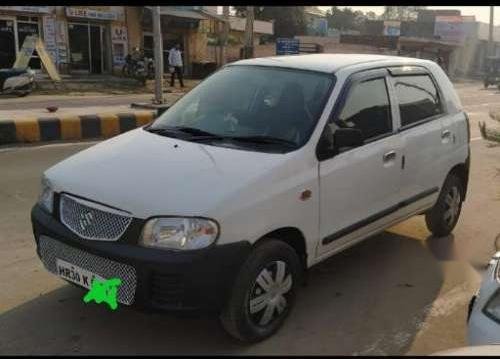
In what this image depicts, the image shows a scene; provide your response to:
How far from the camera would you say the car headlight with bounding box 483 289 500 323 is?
9.46 ft

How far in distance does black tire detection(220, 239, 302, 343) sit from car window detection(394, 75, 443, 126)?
5.83 ft

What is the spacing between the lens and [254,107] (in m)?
4.20

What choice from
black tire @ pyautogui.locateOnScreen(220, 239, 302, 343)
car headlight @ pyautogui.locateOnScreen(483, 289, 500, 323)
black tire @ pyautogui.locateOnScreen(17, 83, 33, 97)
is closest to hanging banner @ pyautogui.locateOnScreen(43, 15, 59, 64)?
black tire @ pyautogui.locateOnScreen(17, 83, 33, 97)

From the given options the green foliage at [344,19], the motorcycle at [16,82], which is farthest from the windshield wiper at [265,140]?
the green foliage at [344,19]

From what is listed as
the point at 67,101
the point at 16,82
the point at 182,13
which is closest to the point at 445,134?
the point at 67,101

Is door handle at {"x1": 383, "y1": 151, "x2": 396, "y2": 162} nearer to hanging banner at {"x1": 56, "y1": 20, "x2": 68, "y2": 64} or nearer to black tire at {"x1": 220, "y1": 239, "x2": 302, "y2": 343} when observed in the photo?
black tire at {"x1": 220, "y1": 239, "x2": 302, "y2": 343}

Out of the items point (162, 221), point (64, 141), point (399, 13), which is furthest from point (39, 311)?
point (399, 13)

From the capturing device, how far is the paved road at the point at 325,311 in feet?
11.6

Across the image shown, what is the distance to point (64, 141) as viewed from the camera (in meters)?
10.4

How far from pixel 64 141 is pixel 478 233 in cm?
722

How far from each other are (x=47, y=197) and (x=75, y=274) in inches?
22.7

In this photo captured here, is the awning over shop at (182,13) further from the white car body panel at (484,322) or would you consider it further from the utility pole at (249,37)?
the white car body panel at (484,322)

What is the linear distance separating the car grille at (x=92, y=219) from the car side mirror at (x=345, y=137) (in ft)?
4.85

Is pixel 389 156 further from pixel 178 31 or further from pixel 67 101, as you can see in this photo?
pixel 178 31
